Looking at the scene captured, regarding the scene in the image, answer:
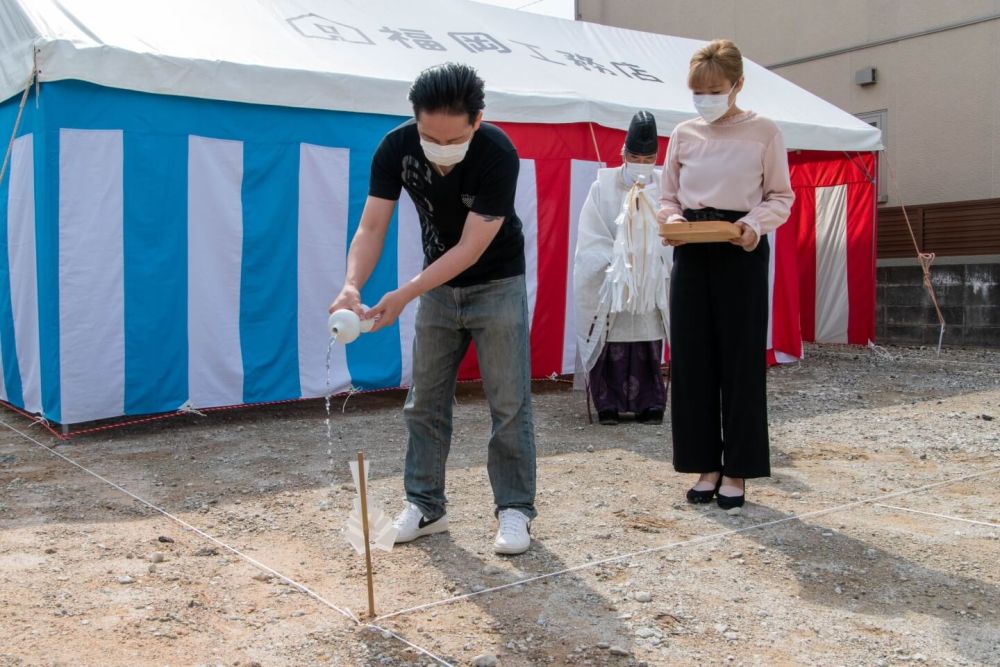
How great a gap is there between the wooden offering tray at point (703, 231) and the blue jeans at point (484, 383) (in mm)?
546

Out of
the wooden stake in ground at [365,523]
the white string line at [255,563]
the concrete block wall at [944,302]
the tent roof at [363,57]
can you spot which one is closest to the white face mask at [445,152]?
the wooden stake in ground at [365,523]

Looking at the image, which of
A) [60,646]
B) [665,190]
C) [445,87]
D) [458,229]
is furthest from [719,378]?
[60,646]

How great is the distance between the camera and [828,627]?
2115mm

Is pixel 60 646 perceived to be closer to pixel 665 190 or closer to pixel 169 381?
pixel 665 190

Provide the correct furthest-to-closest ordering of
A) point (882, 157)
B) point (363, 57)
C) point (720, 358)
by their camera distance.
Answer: point (882, 157) < point (363, 57) < point (720, 358)

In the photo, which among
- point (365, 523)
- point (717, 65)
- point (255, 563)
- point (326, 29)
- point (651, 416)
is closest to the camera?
point (365, 523)

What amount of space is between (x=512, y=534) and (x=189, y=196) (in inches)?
109

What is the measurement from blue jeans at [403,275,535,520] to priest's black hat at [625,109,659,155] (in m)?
2.08

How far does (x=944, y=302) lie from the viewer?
29.1 feet

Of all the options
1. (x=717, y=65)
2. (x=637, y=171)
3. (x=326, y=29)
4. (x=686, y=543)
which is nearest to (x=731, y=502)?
(x=686, y=543)

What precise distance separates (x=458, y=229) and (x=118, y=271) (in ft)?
8.16

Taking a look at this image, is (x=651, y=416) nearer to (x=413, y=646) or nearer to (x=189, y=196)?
(x=189, y=196)

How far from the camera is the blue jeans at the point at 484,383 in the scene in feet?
8.50

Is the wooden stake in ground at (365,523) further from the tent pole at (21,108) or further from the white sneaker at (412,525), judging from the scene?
the tent pole at (21,108)
